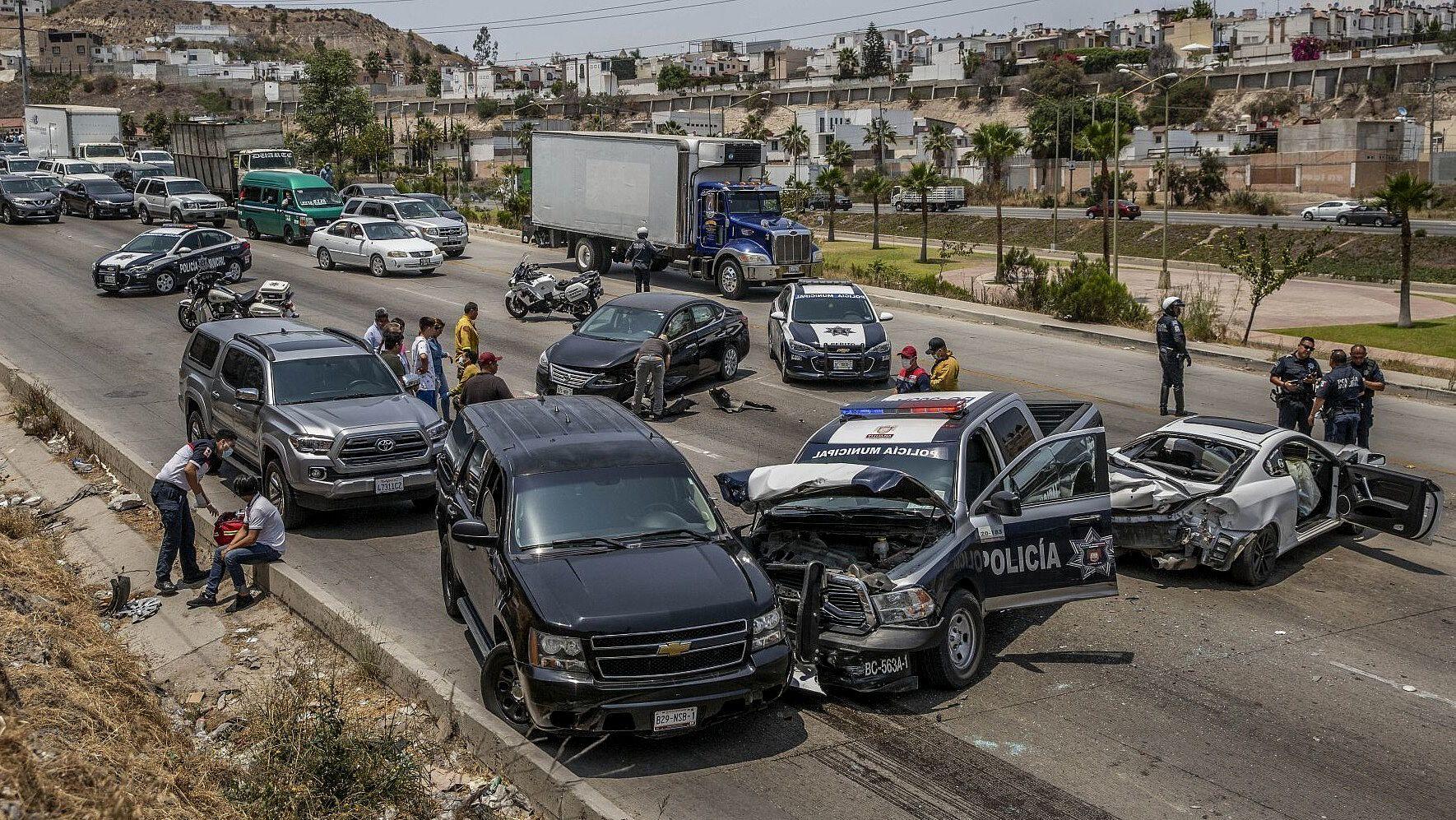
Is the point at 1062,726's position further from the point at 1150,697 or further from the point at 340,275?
the point at 340,275

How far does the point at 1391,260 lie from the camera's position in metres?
57.0

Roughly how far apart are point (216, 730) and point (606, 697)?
11.8 ft

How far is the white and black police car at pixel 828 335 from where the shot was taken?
21.6m

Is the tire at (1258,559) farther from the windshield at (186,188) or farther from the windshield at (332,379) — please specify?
the windshield at (186,188)

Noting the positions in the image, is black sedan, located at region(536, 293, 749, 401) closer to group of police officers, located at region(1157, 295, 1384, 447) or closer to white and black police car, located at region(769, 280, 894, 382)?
white and black police car, located at region(769, 280, 894, 382)

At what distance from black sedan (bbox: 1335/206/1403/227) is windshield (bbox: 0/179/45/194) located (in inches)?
2393

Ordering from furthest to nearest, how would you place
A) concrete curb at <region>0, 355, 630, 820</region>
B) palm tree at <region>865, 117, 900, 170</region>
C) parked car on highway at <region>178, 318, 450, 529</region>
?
1. palm tree at <region>865, 117, 900, 170</region>
2. parked car on highway at <region>178, 318, 450, 529</region>
3. concrete curb at <region>0, 355, 630, 820</region>

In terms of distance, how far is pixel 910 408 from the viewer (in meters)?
11.2

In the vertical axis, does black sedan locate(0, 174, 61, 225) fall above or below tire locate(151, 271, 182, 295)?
above

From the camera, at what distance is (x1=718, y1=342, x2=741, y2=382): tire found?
21781mm

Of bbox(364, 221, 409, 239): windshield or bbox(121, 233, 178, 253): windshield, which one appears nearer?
bbox(121, 233, 178, 253): windshield

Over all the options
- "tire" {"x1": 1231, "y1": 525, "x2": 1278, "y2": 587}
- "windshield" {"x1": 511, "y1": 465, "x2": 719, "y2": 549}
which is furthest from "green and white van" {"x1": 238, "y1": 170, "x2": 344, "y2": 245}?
"tire" {"x1": 1231, "y1": 525, "x2": 1278, "y2": 587}

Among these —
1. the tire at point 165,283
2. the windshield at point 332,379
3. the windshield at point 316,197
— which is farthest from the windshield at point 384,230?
the windshield at point 332,379

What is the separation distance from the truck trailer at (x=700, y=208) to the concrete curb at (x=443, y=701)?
1922 centimetres
